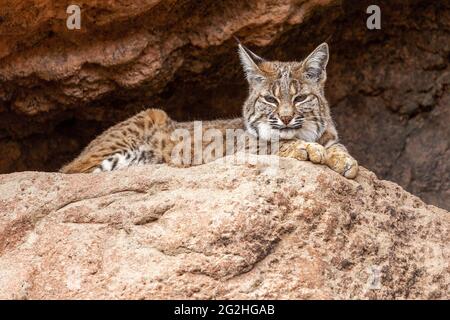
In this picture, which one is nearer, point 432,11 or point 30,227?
point 30,227

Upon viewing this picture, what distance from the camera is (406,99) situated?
705 cm

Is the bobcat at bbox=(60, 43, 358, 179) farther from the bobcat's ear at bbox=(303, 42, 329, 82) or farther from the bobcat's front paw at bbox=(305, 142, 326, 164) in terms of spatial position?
the bobcat's front paw at bbox=(305, 142, 326, 164)

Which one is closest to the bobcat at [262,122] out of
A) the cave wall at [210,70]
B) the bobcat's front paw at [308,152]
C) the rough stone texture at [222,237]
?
the bobcat's front paw at [308,152]

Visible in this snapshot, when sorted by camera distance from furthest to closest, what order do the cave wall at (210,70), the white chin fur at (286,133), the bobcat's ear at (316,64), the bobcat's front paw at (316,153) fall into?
the cave wall at (210,70), the bobcat's ear at (316,64), the white chin fur at (286,133), the bobcat's front paw at (316,153)

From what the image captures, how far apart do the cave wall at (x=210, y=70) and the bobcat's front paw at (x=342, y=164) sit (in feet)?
4.59

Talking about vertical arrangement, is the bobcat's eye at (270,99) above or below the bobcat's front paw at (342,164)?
above

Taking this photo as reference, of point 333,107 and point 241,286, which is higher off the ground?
point 333,107

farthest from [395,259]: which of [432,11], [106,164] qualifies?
[432,11]

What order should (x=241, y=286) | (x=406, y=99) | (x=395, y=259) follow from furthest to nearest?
(x=406, y=99)
(x=395, y=259)
(x=241, y=286)

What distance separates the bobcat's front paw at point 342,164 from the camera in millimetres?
5039

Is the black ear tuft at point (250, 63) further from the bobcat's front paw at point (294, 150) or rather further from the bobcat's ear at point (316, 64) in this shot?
the bobcat's front paw at point (294, 150)

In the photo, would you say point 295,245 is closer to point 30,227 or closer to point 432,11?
point 30,227

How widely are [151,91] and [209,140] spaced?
706 mm

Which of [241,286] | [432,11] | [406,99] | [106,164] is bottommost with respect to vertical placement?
[241,286]
